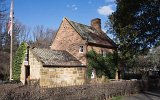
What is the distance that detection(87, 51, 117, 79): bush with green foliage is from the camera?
3859 cm

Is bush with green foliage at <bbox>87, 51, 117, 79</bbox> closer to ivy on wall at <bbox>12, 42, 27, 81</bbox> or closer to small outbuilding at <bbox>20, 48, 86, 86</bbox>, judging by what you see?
small outbuilding at <bbox>20, 48, 86, 86</bbox>

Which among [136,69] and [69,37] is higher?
[69,37]

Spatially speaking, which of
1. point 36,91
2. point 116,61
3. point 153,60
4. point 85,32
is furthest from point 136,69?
point 36,91

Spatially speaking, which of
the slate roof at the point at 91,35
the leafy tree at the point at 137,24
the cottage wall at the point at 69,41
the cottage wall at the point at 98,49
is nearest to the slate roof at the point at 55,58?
the cottage wall at the point at 69,41

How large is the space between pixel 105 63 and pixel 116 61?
10.4 ft

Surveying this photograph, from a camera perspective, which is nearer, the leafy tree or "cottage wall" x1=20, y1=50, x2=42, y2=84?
the leafy tree

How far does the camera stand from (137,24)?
30.6 m

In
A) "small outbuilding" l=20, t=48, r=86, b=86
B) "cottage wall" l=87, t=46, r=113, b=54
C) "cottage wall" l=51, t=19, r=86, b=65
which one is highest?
"cottage wall" l=51, t=19, r=86, b=65

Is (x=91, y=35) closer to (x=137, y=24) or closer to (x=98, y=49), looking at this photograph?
(x=98, y=49)

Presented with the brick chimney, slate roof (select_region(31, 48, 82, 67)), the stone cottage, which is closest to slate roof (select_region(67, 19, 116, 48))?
the stone cottage

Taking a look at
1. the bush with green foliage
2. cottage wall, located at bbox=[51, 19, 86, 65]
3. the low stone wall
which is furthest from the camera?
cottage wall, located at bbox=[51, 19, 86, 65]

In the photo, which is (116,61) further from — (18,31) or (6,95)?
(18,31)

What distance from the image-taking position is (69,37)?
40.8m

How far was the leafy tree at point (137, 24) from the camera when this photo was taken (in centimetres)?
2947
